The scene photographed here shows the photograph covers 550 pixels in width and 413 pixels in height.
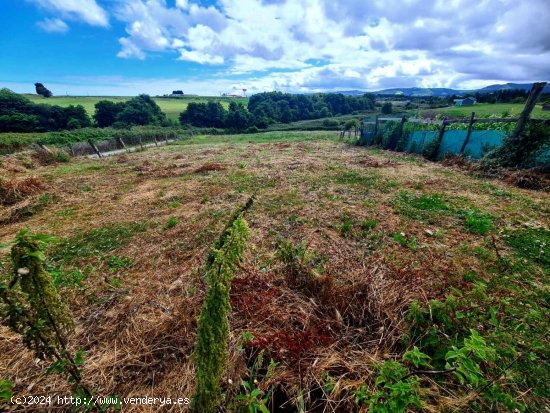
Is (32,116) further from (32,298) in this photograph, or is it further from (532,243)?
(532,243)

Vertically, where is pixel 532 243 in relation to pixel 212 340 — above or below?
below

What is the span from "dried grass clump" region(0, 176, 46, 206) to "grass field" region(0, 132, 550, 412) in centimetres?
39

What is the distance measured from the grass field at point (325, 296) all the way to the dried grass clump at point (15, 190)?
39 centimetres

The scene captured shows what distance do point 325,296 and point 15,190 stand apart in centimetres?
983

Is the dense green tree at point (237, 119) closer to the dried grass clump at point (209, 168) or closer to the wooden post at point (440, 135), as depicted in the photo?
the dried grass clump at point (209, 168)

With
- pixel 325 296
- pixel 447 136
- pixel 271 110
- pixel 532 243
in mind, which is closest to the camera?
pixel 325 296

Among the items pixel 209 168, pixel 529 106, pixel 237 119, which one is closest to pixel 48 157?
pixel 209 168

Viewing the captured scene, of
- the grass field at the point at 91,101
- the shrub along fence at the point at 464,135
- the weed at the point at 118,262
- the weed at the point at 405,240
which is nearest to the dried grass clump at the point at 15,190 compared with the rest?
the weed at the point at 118,262

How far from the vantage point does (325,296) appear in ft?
8.52

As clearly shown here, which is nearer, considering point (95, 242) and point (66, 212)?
point (95, 242)

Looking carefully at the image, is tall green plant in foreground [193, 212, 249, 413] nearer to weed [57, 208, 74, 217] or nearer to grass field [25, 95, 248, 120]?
weed [57, 208, 74, 217]

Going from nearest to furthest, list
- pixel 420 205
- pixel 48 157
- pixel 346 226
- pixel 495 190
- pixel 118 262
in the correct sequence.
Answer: pixel 118 262
pixel 346 226
pixel 420 205
pixel 495 190
pixel 48 157

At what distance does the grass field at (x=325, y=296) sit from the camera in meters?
1.73

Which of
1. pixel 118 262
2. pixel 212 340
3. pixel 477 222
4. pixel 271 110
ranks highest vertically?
pixel 212 340
